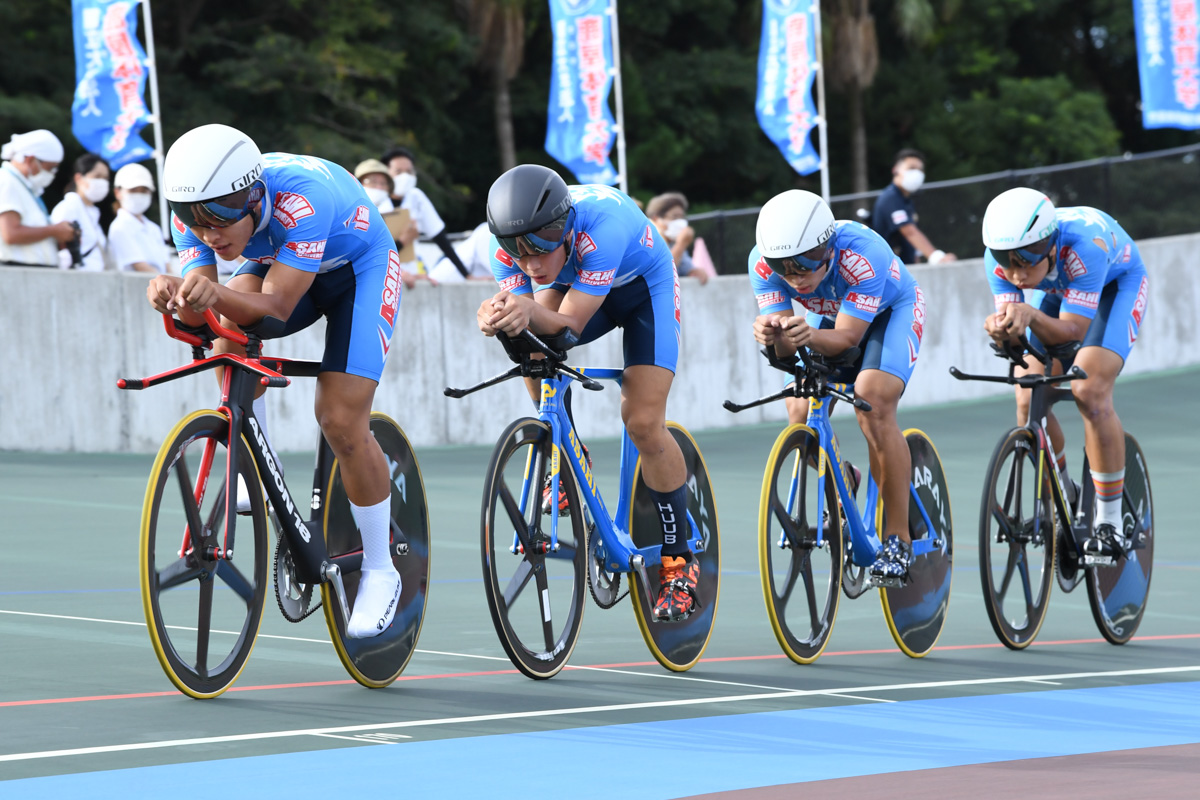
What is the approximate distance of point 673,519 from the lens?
6.23 meters

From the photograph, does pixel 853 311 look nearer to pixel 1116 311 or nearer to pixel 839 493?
pixel 839 493

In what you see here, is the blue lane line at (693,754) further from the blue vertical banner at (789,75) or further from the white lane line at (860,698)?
the blue vertical banner at (789,75)

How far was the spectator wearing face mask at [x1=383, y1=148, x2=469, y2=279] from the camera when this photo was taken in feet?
41.2

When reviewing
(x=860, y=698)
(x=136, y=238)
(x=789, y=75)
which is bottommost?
(x=860, y=698)

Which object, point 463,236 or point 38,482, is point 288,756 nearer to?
point 38,482

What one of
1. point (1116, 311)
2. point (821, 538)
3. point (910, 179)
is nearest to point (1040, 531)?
point (1116, 311)

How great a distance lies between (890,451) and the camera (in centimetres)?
673

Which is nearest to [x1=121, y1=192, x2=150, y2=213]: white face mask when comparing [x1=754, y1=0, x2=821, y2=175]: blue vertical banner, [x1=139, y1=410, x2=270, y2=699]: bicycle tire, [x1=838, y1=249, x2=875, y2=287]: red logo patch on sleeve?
[x1=838, y1=249, x2=875, y2=287]: red logo patch on sleeve

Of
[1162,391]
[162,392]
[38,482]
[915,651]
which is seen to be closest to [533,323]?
[915,651]

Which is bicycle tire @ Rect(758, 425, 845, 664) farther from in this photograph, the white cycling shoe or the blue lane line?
the white cycling shoe

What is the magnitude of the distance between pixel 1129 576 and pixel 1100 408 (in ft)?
2.51

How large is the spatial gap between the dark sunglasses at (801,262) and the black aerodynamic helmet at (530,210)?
3.51 feet

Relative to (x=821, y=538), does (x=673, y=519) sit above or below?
above

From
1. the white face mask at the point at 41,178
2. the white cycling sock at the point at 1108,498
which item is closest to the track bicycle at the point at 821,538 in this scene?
the white cycling sock at the point at 1108,498
